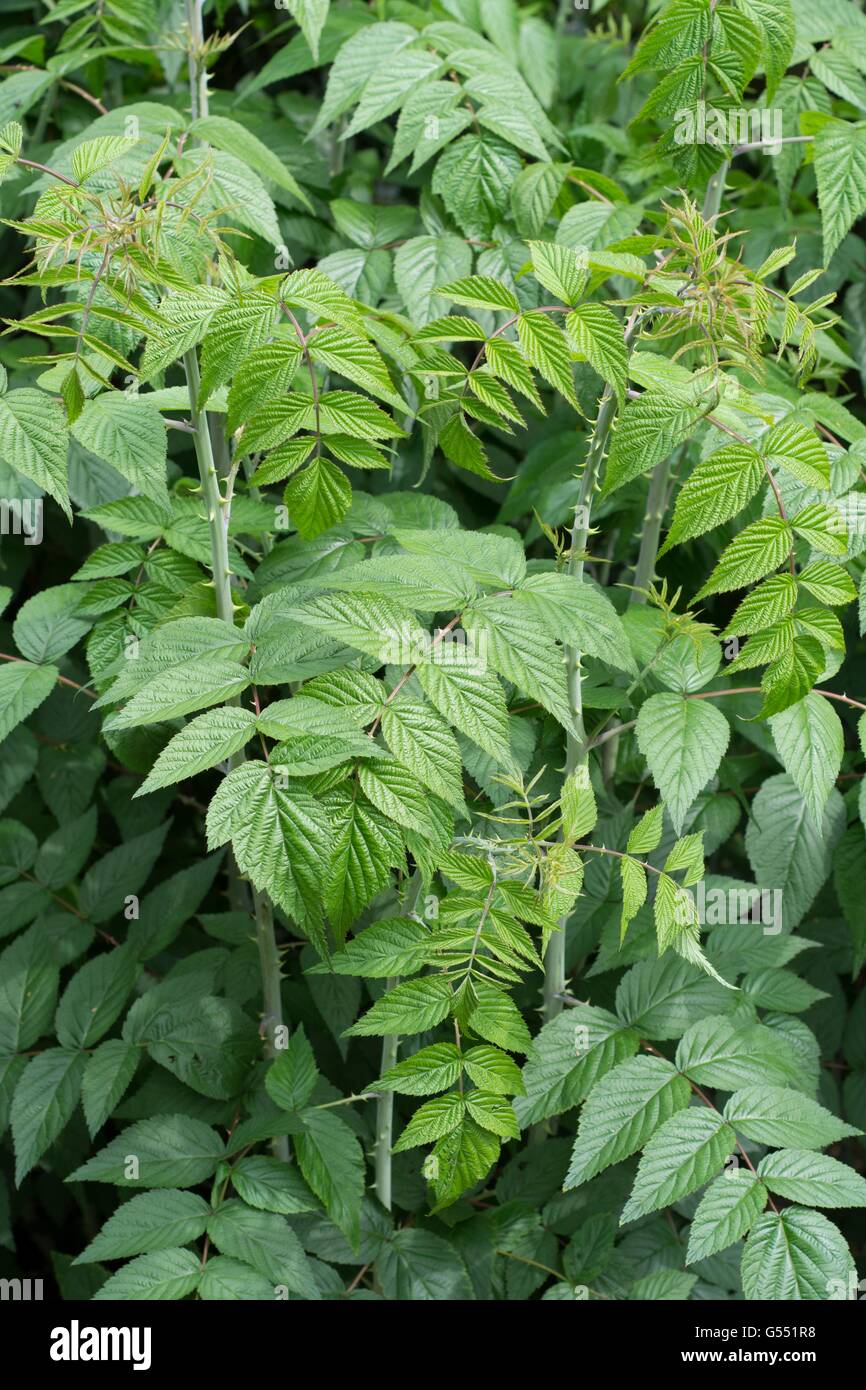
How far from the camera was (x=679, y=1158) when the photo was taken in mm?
1382

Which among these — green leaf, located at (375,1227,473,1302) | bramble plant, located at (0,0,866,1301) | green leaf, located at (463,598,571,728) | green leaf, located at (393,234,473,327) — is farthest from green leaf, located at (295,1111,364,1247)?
green leaf, located at (393,234,473,327)

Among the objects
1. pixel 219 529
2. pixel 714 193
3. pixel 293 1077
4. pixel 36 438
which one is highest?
pixel 714 193

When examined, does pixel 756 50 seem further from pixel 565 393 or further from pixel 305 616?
pixel 305 616

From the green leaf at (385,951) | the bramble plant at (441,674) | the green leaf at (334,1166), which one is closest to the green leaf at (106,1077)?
the bramble plant at (441,674)

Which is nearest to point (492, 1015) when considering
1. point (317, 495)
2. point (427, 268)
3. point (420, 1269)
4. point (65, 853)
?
point (420, 1269)

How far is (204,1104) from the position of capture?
1.65 meters

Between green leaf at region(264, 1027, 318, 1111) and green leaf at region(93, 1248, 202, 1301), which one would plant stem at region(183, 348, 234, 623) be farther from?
green leaf at region(93, 1248, 202, 1301)

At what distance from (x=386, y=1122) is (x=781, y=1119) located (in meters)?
0.46

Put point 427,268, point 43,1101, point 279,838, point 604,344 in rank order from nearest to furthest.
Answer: point 279,838 → point 604,344 → point 43,1101 → point 427,268

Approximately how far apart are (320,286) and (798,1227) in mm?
1072

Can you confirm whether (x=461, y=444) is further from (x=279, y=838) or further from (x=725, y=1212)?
(x=725, y=1212)

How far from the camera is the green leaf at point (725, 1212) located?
132 centimetres

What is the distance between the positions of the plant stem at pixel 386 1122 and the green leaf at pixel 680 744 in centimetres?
29
